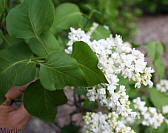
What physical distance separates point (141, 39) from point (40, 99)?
247cm

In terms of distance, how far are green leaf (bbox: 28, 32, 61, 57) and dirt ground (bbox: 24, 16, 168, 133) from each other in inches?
31.9

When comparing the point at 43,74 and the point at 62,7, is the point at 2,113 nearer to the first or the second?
the point at 43,74

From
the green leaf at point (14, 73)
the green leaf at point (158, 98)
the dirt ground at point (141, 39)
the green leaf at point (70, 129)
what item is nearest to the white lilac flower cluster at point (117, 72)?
the green leaf at point (14, 73)

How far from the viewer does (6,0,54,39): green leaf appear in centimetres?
56

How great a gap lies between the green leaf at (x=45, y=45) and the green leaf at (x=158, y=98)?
1.89ft

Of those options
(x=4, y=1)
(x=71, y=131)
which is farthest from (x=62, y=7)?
(x=71, y=131)

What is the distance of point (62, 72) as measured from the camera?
49 centimetres

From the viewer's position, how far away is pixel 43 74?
491 millimetres

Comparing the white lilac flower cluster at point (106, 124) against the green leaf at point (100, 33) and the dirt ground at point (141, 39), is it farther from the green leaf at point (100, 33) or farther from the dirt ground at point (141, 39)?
the dirt ground at point (141, 39)

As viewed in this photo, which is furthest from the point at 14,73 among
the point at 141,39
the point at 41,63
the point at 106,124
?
the point at 141,39

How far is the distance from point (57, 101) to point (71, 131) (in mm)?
550

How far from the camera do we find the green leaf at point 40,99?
581mm

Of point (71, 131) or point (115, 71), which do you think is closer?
point (115, 71)

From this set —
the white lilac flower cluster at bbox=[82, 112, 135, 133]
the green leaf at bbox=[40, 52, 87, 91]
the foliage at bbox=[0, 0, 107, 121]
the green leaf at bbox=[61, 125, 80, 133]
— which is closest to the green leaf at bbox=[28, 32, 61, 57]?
the foliage at bbox=[0, 0, 107, 121]
